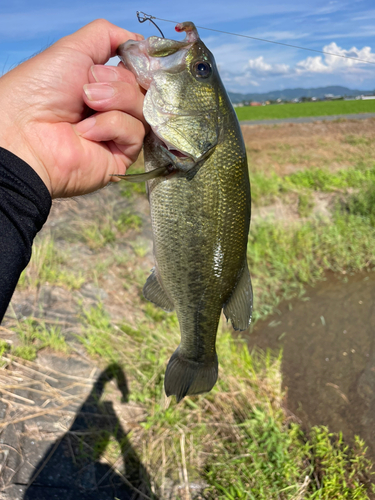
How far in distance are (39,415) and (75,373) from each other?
71 centimetres

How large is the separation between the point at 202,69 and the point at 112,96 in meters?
0.48

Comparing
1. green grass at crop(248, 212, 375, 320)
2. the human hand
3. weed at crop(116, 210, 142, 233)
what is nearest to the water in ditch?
green grass at crop(248, 212, 375, 320)

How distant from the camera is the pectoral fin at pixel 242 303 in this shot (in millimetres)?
2115

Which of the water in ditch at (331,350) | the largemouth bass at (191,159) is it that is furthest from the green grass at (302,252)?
the largemouth bass at (191,159)

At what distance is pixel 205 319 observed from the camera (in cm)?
219

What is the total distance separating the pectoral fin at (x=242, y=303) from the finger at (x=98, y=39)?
58.6 inches

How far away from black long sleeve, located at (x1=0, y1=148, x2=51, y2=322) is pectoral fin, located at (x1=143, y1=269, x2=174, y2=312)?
70 centimetres

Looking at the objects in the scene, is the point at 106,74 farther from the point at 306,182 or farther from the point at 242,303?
the point at 306,182

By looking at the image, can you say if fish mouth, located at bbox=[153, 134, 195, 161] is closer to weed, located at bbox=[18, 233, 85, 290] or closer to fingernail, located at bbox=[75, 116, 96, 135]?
fingernail, located at bbox=[75, 116, 96, 135]

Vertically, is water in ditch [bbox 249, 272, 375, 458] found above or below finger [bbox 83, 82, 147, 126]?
below

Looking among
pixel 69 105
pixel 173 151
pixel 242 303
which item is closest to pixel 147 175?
pixel 173 151

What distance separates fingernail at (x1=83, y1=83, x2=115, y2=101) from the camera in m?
1.92

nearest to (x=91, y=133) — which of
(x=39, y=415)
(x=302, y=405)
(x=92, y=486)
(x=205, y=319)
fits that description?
(x=205, y=319)

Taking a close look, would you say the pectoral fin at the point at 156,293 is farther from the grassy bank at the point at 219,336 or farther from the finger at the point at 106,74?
the grassy bank at the point at 219,336
